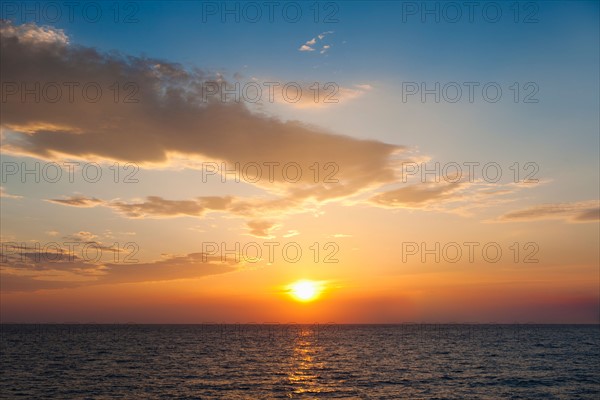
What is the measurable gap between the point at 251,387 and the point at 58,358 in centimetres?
5226

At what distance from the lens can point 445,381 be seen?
58.9m

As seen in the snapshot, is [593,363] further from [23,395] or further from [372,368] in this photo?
[23,395]

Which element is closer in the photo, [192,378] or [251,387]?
[251,387]

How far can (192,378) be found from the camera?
198 ft

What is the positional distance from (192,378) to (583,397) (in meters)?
45.1

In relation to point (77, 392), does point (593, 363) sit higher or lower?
lower

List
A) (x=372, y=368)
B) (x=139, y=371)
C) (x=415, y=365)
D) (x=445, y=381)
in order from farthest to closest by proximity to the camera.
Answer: (x=415, y=365)
(x=372, y=368)
(x=139, y=371)
(x=445, y=381)

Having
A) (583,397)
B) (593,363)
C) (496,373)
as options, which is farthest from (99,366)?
(593,363)

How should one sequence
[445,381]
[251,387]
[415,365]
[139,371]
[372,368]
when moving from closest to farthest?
1. [251,387]
2. [445,381]
3. [139,371]
4. [372,368]
5. [415,365]

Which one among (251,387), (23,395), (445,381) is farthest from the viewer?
(445,381)

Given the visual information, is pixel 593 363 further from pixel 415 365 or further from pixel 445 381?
pixel 445 381

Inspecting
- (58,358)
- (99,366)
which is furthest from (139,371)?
(58,358)

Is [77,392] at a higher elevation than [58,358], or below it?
higher

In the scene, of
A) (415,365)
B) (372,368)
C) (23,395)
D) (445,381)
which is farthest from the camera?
(415,365)
